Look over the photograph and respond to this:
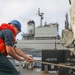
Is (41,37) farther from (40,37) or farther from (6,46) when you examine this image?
(6,46)

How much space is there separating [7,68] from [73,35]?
3.30 m

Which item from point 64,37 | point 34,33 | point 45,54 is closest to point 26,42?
point 34,33

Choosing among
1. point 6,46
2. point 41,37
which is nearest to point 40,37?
point 41,37

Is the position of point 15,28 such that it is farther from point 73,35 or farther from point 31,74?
point 31,74

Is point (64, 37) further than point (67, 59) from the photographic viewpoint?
No

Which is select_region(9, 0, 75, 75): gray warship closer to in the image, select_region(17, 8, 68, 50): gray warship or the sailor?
select_region(17, 8, 68, 50): gray warship

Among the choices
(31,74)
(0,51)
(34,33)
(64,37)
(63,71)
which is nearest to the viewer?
(0,51)

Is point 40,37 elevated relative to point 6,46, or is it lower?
lower

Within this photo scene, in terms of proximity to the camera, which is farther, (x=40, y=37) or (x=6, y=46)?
(x=40, y=37)

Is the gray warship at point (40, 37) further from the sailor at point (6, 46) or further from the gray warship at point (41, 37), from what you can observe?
the sailor at point (6, 46)

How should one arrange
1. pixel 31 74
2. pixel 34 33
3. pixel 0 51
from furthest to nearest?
pixel 34 33 → pixel 31 74 → pixel 0 51

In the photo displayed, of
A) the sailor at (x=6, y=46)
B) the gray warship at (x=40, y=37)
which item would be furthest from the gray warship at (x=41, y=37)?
the sailor at (x=6, y=46)

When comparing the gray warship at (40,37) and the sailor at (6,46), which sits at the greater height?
the sailor at (6,46)

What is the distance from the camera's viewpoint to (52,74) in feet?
51.3
